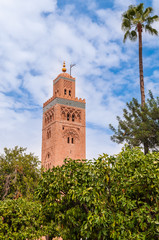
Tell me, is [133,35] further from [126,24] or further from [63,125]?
[63,125]

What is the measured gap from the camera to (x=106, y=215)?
7051 millimetres

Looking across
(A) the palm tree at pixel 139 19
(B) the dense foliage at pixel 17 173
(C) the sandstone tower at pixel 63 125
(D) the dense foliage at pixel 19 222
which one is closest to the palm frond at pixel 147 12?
(A) the palm tree at pixel 139 19

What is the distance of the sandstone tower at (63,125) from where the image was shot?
38.0 metres

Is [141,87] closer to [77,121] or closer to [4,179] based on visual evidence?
[4,179]

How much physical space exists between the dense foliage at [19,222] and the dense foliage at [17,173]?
8.32 meters

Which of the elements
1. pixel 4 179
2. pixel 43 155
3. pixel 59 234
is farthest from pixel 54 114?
pixel 59 234

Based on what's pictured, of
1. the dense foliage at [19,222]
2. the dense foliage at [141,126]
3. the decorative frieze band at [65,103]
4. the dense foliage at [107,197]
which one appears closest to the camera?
the dense foliage at [107,197]


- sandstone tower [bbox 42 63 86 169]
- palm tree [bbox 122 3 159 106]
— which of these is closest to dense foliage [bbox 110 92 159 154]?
palm tree [bbox 122 3 159 106]

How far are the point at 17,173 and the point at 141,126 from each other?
886cm

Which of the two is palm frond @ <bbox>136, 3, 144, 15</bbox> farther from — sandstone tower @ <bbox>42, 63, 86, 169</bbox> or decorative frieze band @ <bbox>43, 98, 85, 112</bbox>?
decorative frieze band @ <bbox>43, 98, 85, 112</bbox>

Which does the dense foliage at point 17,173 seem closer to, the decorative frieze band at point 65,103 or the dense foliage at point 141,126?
the dense foliage at point 141,126

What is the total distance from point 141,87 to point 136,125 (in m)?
2.55

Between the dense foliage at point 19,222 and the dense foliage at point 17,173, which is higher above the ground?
the dense foliage at point 17,173

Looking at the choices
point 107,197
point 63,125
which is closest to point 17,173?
point 107,197
